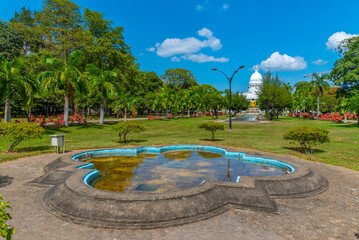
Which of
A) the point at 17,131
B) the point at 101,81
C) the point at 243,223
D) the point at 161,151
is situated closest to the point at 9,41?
the point at 101,81

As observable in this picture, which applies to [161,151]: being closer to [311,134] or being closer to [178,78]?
[311,134]

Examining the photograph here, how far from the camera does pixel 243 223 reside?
4676 mm

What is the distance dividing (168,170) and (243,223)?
449 centimetres

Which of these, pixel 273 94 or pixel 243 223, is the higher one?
pixel 273 94

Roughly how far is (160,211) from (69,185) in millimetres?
2903

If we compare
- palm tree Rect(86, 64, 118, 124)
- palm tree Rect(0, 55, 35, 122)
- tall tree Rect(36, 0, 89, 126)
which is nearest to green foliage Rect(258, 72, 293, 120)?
palm tree Rect(86, 64, 118, 124)

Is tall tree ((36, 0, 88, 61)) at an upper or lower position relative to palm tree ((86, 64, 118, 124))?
upper

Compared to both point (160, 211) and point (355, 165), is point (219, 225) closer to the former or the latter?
point (160, 211)

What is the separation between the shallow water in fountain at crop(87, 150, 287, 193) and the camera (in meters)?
6.94

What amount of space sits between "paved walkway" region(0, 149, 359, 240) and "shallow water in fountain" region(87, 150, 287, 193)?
197cm

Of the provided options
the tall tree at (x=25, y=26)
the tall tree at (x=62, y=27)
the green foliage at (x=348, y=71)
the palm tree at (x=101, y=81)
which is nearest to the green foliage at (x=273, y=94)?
the green foliage at (x=348, y=71)

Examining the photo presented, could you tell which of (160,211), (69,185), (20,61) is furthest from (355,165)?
(20,61)

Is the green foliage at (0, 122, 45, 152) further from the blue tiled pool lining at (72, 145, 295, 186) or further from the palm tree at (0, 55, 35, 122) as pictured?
the palm tree at (0, 55, 35, 122)

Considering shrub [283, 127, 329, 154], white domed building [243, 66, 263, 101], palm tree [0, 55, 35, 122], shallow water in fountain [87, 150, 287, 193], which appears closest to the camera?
shallow water in fountain [87, 150, 287, 193]
